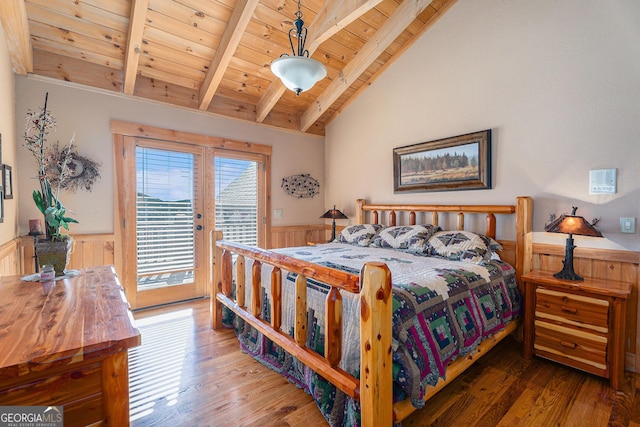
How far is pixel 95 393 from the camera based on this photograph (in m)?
0.85

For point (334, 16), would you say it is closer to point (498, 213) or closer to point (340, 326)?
point (498, 213)

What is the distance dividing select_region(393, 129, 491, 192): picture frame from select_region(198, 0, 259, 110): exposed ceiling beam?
6.96 ft

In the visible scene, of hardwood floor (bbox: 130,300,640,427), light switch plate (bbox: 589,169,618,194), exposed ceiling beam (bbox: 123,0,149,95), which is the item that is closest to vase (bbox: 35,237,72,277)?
hardwood floor (bbox: 130,300,640,427)

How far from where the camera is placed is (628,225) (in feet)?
7.01

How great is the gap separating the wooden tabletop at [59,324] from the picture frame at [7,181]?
1.03 m

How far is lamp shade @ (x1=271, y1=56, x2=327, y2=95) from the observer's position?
1964mm

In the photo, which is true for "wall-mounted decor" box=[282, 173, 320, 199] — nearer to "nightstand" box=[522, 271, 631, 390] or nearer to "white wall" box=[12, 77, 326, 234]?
"white wall" box=[12, 77, 326, 234]

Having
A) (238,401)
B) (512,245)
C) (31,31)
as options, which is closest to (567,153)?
(512,245)

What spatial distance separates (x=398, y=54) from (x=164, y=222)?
3465 millimetres

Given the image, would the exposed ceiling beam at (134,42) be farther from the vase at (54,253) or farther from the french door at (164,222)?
the vase at (54,253)

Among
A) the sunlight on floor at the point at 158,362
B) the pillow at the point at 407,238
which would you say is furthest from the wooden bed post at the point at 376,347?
the pillow at the point at 407,238

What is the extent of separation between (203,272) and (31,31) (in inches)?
111

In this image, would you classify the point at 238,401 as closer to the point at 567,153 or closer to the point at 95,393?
the point at 95,393

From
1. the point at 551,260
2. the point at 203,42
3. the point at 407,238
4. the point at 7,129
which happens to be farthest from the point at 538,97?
the point at 7,129
